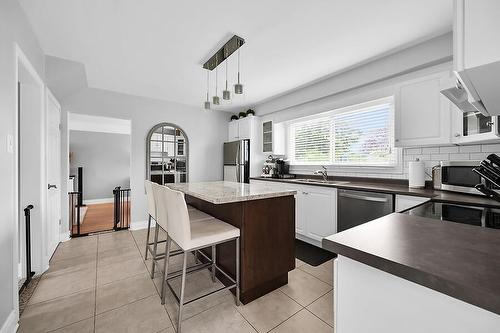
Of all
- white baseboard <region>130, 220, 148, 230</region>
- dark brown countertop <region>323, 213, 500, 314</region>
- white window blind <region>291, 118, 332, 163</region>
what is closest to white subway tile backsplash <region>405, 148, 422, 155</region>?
white window blind <region>291, 118, 332, 163</region>

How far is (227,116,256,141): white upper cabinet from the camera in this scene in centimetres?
450

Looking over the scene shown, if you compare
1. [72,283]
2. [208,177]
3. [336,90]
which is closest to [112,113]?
[208,177]

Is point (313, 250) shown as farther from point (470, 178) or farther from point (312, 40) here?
point (312, 40)

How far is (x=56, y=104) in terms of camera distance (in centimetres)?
299

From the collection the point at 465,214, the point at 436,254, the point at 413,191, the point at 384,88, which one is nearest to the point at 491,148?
the point at 413,191

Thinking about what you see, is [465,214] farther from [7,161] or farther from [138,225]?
[138,225]

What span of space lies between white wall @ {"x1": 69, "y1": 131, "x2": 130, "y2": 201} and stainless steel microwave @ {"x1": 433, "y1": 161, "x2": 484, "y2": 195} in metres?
7.95

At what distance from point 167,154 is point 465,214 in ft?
14.1

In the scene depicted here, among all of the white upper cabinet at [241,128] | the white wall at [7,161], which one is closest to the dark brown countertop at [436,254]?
the white wall at [7,161]

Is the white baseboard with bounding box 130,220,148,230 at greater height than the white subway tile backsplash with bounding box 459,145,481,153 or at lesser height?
lesser

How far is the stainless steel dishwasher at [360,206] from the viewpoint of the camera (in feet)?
7.45

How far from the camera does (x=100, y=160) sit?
6816 millimetres

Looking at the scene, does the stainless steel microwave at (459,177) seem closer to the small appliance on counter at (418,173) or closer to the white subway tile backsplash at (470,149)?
the small appliance on counter at (418,173)

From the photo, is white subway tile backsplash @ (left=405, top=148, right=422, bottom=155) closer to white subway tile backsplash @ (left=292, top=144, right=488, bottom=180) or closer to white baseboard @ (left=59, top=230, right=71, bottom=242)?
white subway tile backsplash @ (left=292, top=144, right=488, bottom=180)
